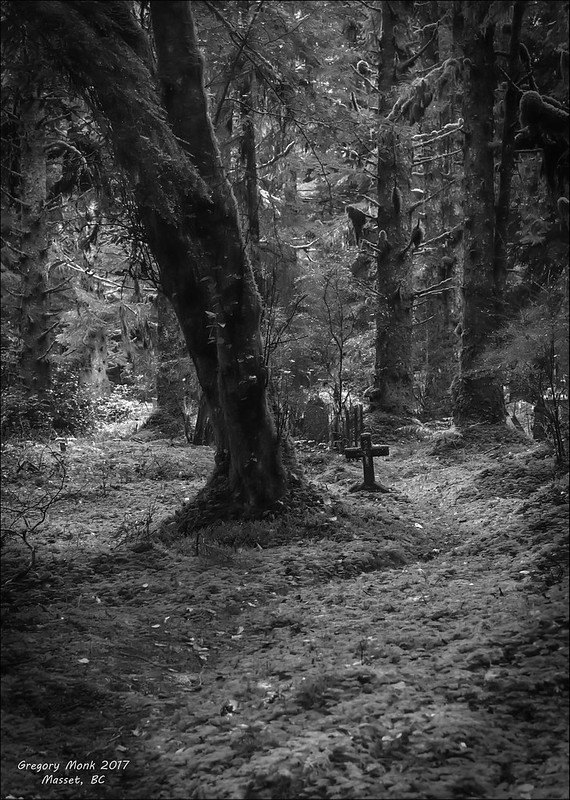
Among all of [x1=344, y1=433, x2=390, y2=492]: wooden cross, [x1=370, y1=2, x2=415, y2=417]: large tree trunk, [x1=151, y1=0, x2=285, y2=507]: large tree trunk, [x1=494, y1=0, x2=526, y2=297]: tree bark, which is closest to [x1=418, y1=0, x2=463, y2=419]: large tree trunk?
[x1=370, y1=2, x2=415, y2=417]: large tree trunk

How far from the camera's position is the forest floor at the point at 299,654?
11.0ft

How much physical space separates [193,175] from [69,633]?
4.32 metres

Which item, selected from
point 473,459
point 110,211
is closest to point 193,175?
point 110,211

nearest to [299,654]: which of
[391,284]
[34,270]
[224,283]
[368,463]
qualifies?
[224,283]

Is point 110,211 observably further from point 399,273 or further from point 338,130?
point 399,273

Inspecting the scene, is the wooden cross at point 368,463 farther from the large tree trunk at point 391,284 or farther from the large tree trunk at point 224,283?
the large tree trunk at point 391,284

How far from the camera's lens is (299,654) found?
4.93 m

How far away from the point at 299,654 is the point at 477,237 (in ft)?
32.8

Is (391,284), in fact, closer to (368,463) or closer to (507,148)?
(507,148)

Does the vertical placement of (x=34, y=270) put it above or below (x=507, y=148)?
below

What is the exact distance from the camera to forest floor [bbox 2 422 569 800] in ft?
11.0

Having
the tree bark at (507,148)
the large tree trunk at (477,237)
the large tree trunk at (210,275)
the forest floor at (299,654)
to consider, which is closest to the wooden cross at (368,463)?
the forest floor at (299,654)

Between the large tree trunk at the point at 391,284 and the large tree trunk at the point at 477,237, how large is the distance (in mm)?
2479

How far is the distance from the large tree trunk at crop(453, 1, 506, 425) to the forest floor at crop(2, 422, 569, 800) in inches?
142
